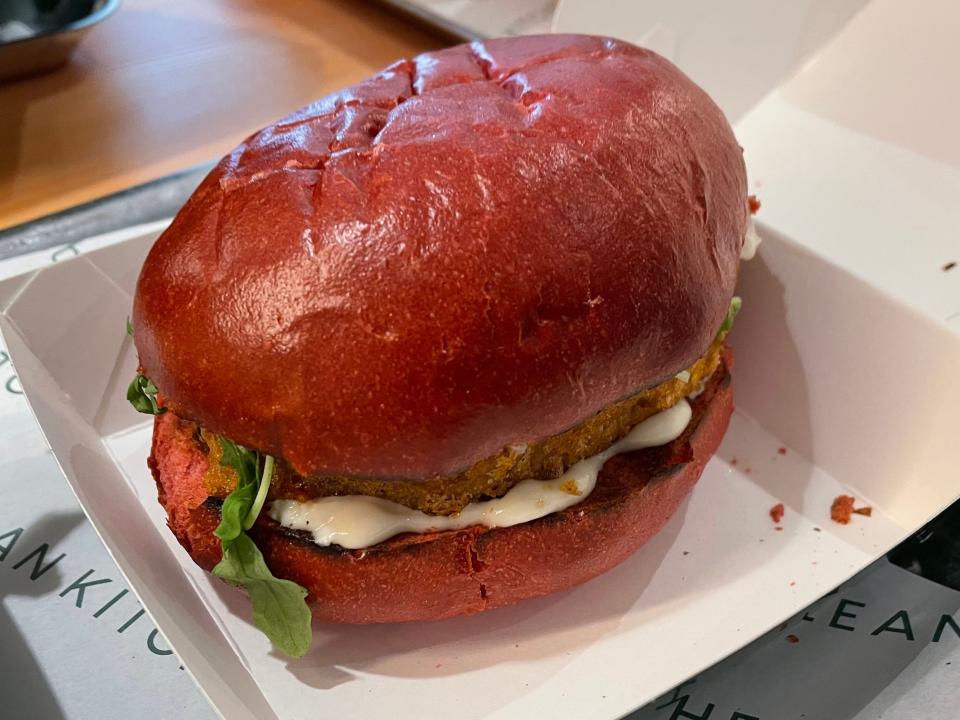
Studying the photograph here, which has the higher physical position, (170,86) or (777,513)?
(777,513)

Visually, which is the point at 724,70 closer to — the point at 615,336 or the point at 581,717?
the point at 615,336

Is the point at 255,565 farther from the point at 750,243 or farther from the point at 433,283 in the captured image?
the point at 750,243

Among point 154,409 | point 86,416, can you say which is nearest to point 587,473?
point 154,409

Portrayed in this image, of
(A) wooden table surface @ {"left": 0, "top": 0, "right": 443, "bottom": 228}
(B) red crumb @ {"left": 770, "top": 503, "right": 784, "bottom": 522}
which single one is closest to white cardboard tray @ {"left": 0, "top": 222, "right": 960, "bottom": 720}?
(B) red crumb @ {"left": 770, "top": 503, "right": 784, "bottom": 522}

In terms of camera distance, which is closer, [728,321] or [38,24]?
[728,321]

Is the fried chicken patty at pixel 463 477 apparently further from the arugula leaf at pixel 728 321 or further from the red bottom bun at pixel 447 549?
the arugula leaf at pixel 728 321

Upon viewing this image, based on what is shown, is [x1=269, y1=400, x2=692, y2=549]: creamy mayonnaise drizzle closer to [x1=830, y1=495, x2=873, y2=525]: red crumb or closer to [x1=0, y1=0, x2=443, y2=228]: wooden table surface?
[x1=830, y1=495, x2=873, y2=525]: red crumb

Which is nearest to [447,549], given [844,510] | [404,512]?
[404,512]
